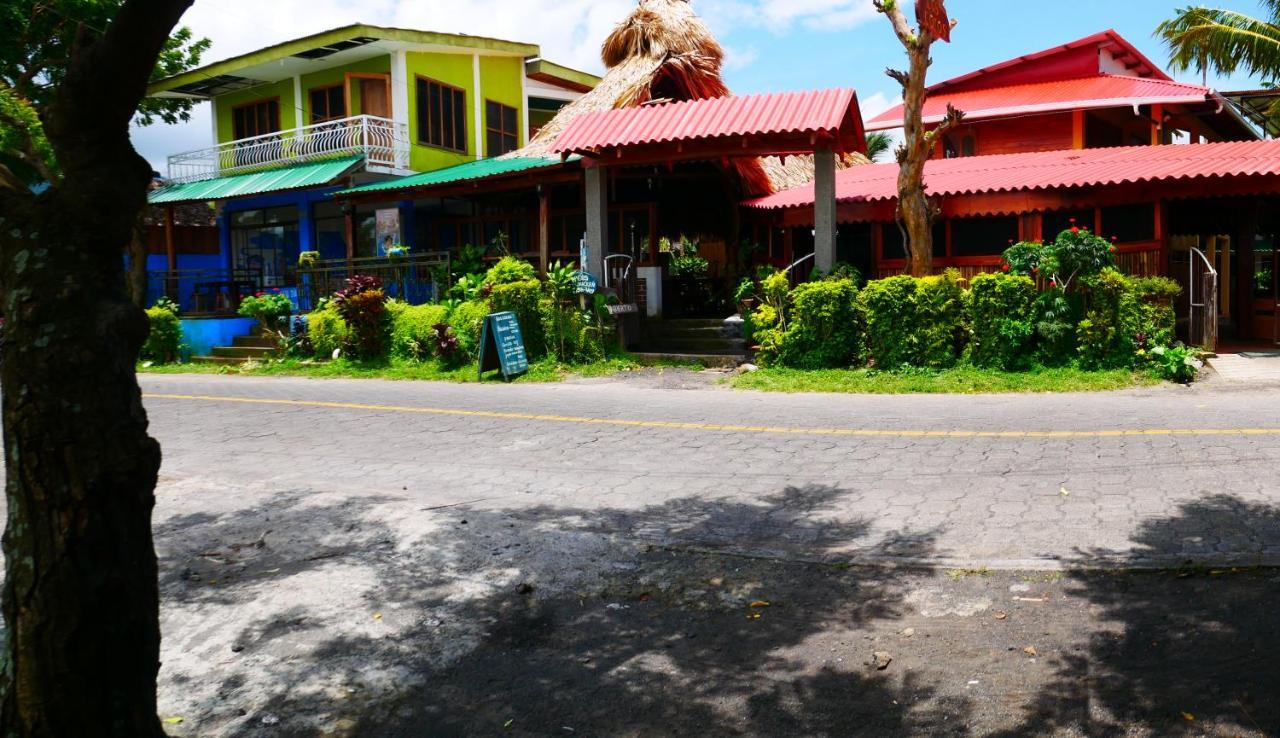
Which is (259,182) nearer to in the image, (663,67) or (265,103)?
(265,103)

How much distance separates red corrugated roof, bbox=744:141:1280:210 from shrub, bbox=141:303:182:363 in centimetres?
1229

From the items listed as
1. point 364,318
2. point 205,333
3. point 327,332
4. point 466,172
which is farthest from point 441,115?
point 364,318

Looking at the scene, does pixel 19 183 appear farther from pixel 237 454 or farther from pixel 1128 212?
pixel 1128 212

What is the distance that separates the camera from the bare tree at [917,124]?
14758 millimetres

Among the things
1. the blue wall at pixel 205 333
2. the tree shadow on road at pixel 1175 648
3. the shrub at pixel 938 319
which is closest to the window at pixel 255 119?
the blue wall at pixel 205 333

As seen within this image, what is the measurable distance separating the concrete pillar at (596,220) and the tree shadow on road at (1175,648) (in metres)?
12.3

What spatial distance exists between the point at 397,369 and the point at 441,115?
985 centimetres

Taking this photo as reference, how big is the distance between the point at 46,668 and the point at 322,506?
364 centimetres

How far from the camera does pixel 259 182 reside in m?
22.9

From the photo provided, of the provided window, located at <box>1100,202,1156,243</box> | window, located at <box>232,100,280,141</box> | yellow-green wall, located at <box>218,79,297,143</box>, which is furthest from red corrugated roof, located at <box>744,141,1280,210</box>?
window, located at <box>232,100,280,141</box>

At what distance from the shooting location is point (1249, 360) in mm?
13555

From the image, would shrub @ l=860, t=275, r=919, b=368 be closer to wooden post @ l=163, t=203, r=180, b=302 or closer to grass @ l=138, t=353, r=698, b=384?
grass @ l=138, t=353, r=698, b=384

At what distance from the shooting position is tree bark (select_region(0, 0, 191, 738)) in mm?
2879

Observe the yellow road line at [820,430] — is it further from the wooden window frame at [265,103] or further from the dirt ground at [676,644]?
the wooden window frame at [265,103]
